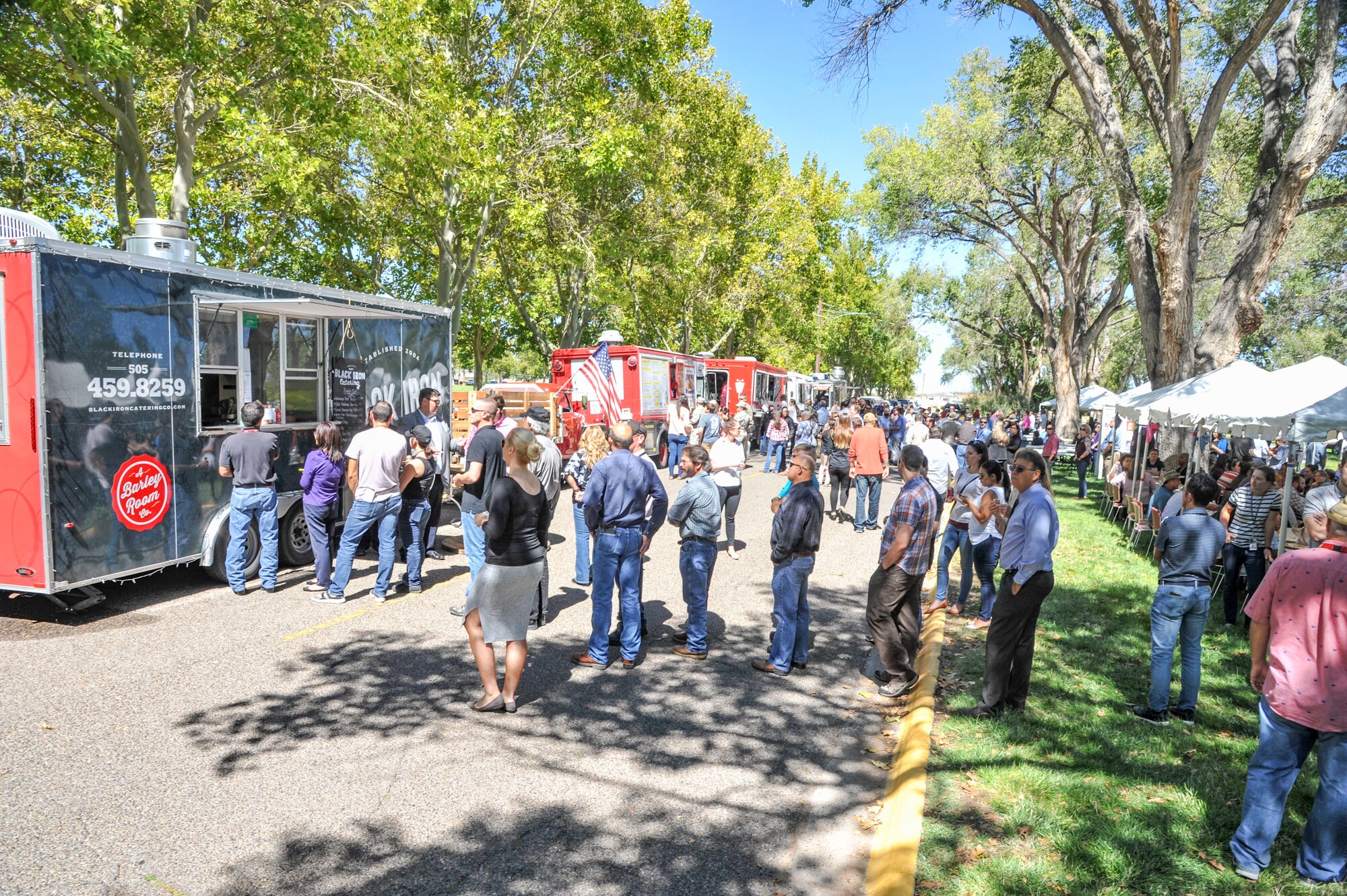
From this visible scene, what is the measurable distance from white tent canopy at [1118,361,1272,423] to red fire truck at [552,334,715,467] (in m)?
10.2

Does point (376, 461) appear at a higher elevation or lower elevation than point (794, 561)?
higher

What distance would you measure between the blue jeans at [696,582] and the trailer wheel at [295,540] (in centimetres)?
451

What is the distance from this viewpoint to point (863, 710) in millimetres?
5664

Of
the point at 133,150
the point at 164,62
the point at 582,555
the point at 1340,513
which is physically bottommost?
the point at 582,555

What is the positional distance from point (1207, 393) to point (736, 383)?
1739 cm

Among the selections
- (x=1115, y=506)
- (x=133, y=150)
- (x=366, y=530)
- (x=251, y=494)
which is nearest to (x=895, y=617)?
(x=366, y=530)

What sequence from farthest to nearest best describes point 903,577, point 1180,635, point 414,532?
point 414,532
point 903,577
point 1180,635

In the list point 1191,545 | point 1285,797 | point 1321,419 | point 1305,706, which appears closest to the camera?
point 1305,706

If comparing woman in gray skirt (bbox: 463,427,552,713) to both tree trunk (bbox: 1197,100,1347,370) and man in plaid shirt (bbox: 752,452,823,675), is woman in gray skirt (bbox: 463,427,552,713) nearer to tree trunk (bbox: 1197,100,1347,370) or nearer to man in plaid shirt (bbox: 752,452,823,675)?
man in plaid shirt (bbox: 752,452,823,675)

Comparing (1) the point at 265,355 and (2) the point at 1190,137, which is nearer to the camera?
(1) the point at 265,355

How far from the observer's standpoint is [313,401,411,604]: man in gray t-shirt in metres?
7.43

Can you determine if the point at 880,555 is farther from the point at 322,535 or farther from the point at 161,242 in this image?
the point at 161,242

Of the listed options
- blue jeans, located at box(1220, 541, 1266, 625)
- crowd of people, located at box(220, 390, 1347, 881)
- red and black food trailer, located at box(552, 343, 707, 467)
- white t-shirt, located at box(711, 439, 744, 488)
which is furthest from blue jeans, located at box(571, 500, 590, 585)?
red and black food trailer, located at box(552, 343, 707, 467)

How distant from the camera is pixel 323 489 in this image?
25.0ft
